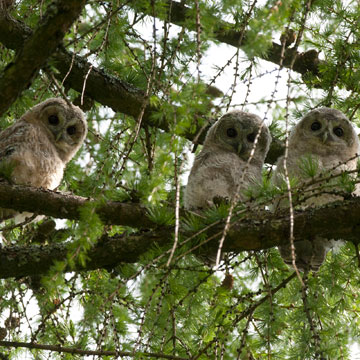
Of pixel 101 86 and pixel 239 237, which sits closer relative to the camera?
pixel 239 237

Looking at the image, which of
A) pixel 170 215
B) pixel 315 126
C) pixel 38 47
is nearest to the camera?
pixel 38 47

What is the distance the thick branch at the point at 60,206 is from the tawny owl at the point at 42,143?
1.52ft

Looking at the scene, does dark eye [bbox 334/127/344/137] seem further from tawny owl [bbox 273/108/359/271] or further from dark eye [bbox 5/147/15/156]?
dark eye [bbox 5/147/15/156]

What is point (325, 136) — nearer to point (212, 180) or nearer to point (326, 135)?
point (326, 135)

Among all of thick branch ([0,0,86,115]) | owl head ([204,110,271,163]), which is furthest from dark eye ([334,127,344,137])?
thick branch ([0,0,86,115])

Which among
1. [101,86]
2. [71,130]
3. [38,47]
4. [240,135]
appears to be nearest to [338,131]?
[240,135]

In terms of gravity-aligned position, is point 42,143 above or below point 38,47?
above

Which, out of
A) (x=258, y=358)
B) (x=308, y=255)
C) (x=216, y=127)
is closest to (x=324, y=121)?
(x=216, y=127)

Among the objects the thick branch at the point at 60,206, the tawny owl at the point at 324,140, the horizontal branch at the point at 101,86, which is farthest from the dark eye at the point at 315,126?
the thick branch at the point at 60,206

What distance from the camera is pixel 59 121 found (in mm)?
4027

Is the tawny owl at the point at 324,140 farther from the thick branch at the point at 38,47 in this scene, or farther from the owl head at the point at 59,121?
the thick branch at the point at 38,47

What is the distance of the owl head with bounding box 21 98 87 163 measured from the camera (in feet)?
13.0

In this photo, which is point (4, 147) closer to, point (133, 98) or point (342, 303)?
point (133, 98)

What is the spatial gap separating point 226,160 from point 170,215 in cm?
121
